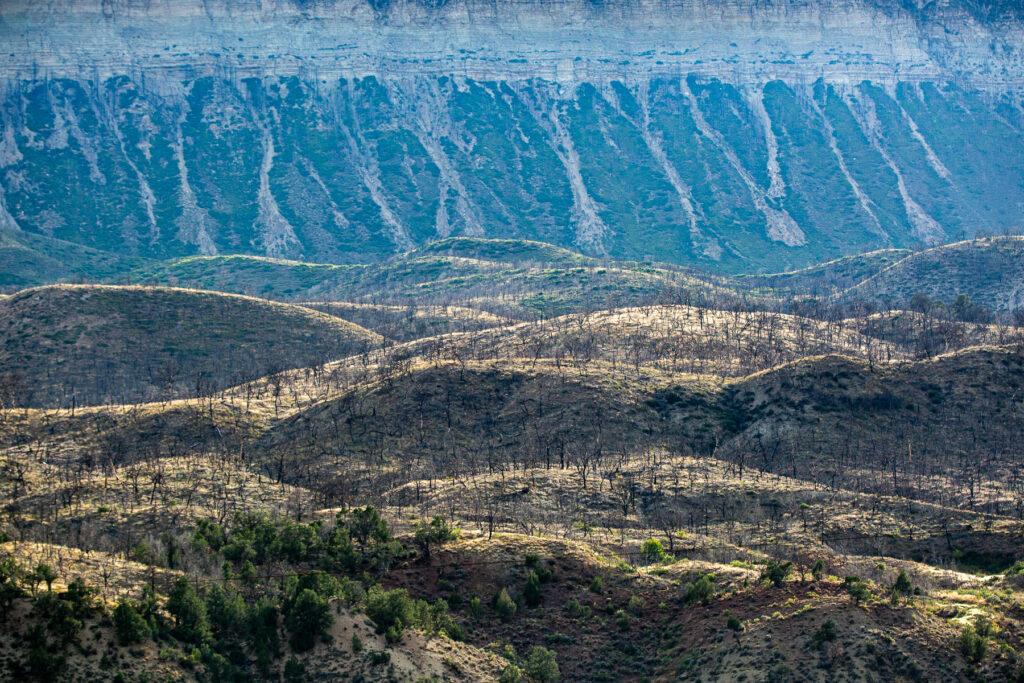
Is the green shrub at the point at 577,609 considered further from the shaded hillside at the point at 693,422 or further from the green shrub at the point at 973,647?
the shaded hillside at the point at 693,422

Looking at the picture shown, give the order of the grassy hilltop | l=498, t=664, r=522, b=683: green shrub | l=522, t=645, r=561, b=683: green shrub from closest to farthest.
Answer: the grassy hilltop, l=498, t=664, r=522, b=683: green shrub, l=522, t=645, r=561, b=683: green shrub

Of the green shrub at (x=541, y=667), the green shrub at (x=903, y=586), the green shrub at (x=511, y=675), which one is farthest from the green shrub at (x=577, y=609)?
the green shrub at (x=903, y=586)

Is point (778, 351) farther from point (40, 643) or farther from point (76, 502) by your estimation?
point (40, 643)

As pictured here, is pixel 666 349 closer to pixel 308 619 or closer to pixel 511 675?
pixel 511 675

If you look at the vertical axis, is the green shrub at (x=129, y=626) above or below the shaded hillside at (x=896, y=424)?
below

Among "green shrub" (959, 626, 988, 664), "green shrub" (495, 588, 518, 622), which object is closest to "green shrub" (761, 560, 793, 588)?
"green shrub" (959, 626, 988, 664)

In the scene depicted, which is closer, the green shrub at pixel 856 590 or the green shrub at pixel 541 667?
the green shrub at pixel 541 667

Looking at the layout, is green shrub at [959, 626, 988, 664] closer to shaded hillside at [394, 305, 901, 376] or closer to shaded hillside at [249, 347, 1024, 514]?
shaded hillside at [249, 347, 1024, 514]

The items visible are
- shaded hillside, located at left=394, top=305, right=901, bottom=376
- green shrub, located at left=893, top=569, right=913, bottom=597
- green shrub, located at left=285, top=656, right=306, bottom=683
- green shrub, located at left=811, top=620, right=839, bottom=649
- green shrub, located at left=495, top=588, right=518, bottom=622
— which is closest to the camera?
green shrub, located at left=285, top=656, right=306, bottom=683

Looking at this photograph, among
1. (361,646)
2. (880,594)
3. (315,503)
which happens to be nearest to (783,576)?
(880,594)

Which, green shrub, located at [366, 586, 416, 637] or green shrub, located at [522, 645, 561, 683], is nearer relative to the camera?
green shrub, located at [522, 645, 561, 683]

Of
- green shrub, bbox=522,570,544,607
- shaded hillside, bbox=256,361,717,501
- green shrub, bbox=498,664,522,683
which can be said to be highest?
shaded hillside, bbox=256,361,717,501
